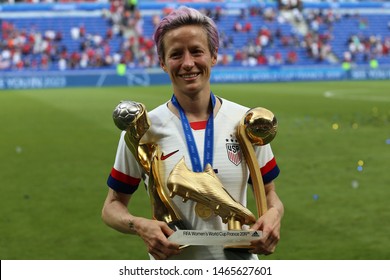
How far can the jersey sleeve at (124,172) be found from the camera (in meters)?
2.76

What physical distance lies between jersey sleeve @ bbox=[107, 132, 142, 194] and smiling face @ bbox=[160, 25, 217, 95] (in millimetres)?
396

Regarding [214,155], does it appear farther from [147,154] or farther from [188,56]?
[188,56]

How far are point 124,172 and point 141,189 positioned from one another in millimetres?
7300

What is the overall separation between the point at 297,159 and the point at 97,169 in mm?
3434

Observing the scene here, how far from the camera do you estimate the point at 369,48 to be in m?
44.8

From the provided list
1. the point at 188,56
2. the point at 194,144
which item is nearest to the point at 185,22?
the point at 188,56

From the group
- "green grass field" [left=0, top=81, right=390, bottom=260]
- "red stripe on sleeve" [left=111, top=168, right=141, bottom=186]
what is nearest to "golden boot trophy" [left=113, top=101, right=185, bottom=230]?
"red stripe on sleeve" [left=111, top=168, right=141, bottom=186]

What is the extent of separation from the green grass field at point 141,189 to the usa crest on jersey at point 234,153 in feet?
13.0

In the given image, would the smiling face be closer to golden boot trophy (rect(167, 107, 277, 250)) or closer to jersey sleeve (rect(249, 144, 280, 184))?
golden boot trophy (rect(167, 107, 277, 250))

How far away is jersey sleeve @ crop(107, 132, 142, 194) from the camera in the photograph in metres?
2.76

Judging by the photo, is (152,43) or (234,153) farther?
(152,43)

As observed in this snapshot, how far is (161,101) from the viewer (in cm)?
2325

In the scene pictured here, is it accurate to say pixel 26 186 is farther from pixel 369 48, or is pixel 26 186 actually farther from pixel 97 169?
pixel 369 48
